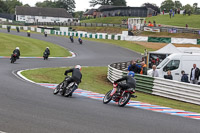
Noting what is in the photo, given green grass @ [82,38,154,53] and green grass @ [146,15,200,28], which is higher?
green grass @ [146,15,200,28]

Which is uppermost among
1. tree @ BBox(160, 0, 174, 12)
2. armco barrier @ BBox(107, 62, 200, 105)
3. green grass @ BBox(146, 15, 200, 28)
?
tree @ BBox(160, 0, 174, 12)

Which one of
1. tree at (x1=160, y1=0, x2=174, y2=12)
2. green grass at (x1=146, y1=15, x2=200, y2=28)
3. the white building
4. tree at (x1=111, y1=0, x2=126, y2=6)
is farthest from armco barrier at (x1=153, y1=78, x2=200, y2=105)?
tree at (x1=160, y1=0, x2=174, y2=12)

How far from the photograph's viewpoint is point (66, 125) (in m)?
8.95

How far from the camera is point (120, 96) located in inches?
525

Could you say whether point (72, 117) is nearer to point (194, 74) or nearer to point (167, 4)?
point (194, 74)

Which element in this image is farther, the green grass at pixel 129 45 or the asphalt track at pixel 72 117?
the green grass at pixel 129 45

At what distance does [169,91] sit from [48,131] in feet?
35.3

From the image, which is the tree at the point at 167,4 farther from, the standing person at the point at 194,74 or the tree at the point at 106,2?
the standing person at the point at 194,74

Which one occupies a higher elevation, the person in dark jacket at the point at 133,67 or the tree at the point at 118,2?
the tree at the point at 118,2

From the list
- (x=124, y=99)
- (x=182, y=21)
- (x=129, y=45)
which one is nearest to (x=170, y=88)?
(x=124, y=99)

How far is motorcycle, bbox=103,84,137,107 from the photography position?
13.0 m

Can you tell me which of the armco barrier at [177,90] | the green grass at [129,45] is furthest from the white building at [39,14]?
the armco barrier at [177,90]

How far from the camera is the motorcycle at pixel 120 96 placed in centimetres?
1301

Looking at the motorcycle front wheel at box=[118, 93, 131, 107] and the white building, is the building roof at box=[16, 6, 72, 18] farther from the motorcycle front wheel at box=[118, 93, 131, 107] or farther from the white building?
the motorcycle front wheel at box=[118, 93, 131, 107]
